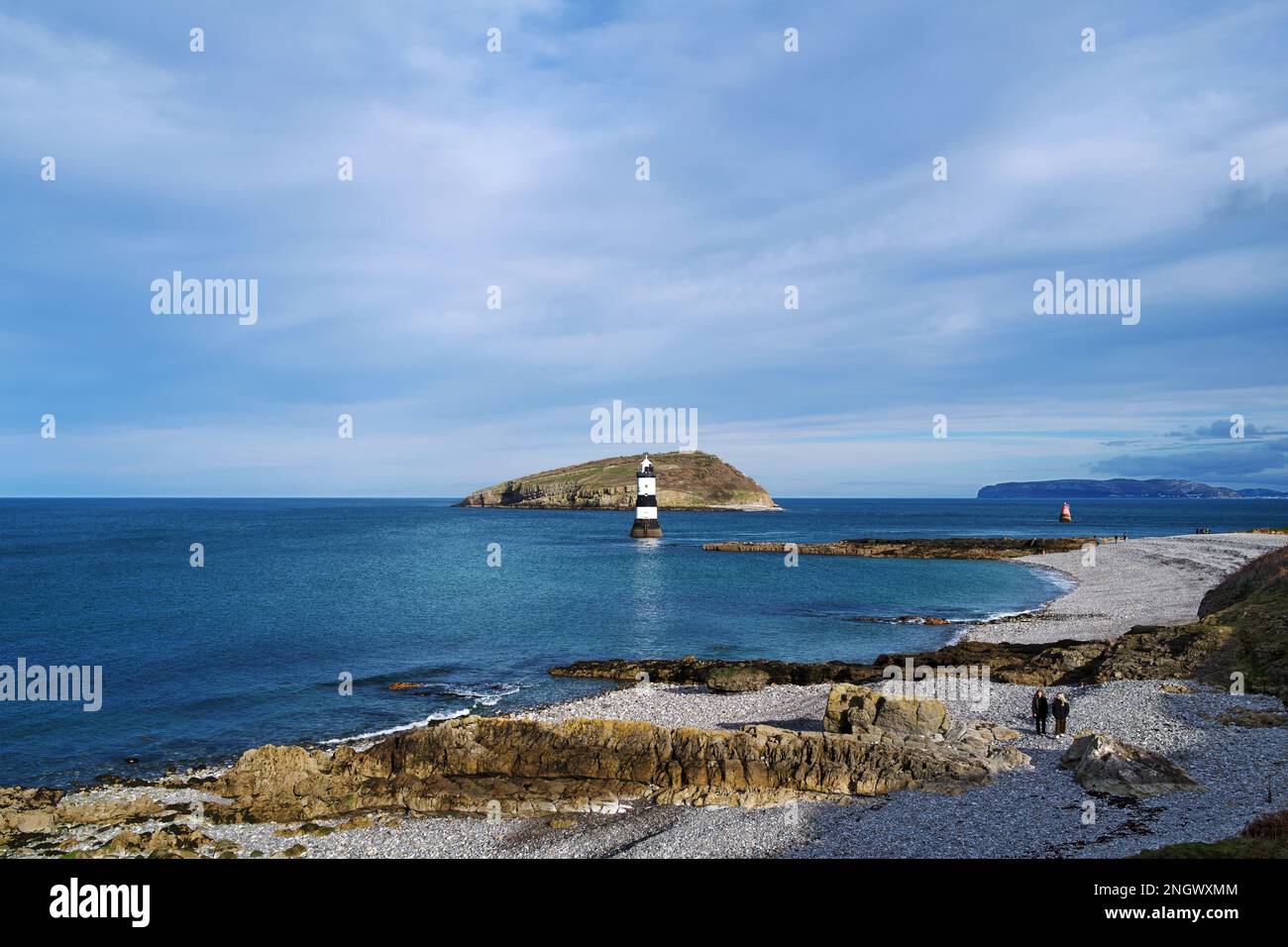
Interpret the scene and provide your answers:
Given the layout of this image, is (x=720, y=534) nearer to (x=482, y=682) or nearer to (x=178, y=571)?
(x=178, y=571)

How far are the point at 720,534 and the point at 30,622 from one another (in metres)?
108

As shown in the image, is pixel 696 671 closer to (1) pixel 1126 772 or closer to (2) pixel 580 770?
(2) pixel 580 770

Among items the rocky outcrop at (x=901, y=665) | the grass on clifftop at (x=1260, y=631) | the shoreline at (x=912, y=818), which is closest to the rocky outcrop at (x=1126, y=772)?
the shoreline at (x=912, y=818)

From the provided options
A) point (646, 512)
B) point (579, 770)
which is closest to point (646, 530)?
point (646, 512)

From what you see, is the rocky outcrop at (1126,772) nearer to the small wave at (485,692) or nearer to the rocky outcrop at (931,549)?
the small wave at (485,692)

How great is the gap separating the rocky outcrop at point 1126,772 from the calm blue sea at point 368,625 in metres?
20.8

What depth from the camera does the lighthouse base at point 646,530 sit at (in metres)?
119

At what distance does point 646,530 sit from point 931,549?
40718 millimetres

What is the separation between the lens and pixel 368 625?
168ft

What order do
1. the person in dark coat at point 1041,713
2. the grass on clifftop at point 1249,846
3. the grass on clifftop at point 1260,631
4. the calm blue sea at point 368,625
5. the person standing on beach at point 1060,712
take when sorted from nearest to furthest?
the grass on clifftop at point 1249,846 → the person standing on beach at point 1060,712 → the person in dark coat at point 1041,713 → the grass on clifftop at point 1260,631 → the calm blue sea at point 368,625

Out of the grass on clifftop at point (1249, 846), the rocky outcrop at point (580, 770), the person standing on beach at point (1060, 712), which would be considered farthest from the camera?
the person standing on beach at point (1060, 712)

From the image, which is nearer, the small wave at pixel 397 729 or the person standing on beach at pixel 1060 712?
the person standing on beach at pixel 1060 712

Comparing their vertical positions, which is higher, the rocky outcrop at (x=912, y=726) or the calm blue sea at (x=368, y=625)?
the rocky outcrop at (x=912, y=726)
